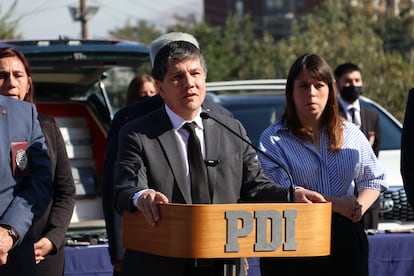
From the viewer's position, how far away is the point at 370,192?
574 cm

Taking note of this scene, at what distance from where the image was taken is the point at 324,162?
5.70m

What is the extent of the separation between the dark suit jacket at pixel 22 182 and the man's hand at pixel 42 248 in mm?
780

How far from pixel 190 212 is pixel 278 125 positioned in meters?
1.92

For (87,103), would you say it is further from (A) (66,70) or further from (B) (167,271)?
(B) (167,271)

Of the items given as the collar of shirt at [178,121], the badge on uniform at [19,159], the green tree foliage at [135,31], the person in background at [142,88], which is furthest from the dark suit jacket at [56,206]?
the green tree foliage at [135,31]

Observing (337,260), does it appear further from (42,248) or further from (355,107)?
(355,107)

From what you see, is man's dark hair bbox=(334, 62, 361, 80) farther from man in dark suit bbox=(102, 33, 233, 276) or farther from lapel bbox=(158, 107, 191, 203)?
lapel bbox=(158, 107, 191, 203)

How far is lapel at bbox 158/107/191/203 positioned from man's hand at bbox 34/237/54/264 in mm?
1195

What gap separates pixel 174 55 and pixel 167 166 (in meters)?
0.44

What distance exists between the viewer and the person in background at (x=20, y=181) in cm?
453

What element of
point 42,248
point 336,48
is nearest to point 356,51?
point 336,48

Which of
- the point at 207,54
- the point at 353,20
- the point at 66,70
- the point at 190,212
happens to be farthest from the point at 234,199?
the point at 207,54

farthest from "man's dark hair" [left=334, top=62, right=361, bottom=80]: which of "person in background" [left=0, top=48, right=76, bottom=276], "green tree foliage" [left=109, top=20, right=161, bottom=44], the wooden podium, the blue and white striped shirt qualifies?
"green tree foliage" [left=109, top=20, right=161, bottom=44]

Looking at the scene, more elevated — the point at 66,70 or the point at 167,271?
the point at 66,70
